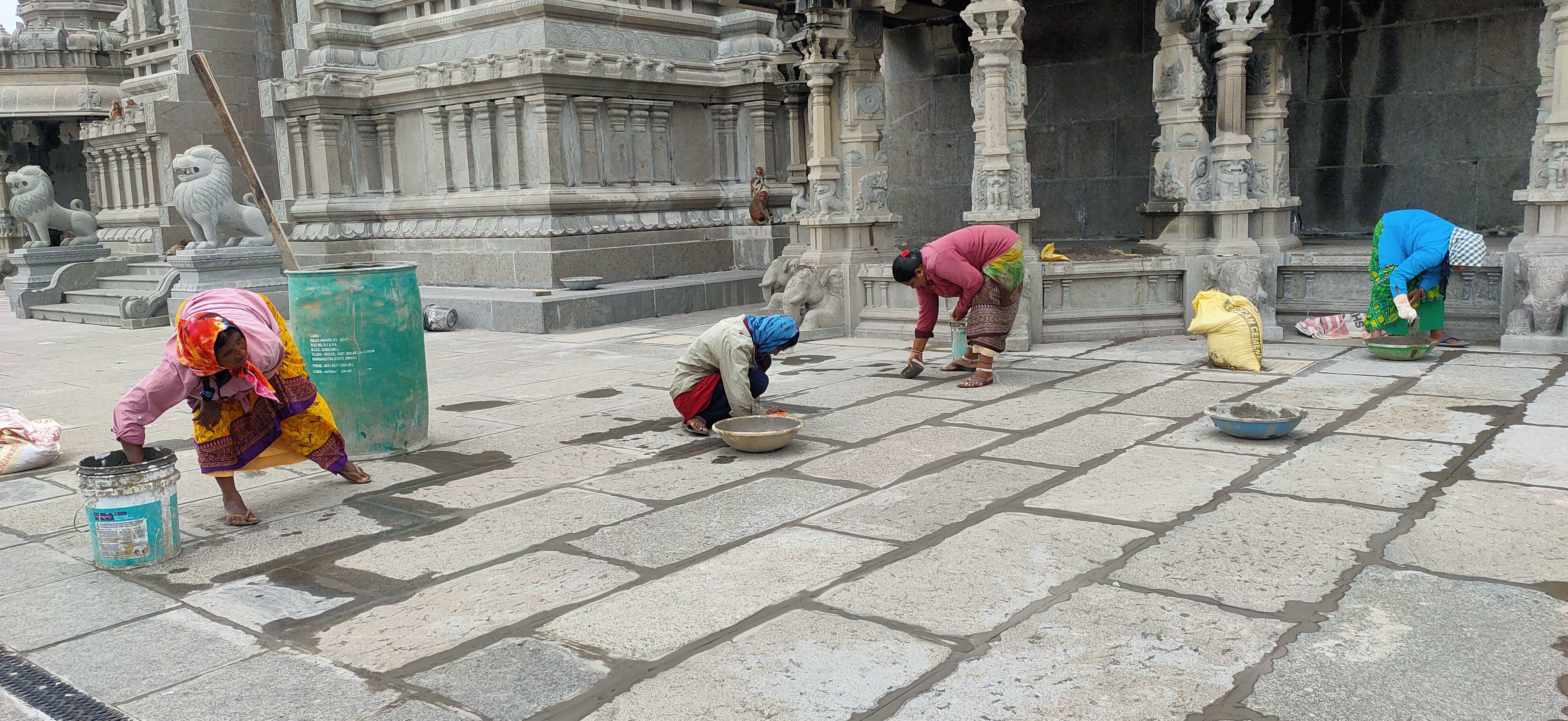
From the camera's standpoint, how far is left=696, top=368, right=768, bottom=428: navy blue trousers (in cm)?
641

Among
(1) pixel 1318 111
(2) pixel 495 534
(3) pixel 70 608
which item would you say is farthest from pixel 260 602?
(1) pixel 1318 111

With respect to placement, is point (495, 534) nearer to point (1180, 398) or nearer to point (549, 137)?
point (1180, 398)

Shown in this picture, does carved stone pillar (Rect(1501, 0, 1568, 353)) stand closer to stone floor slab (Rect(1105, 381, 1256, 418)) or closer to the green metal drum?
stone floor slab (Rect(1105, 381, 1256, 418))

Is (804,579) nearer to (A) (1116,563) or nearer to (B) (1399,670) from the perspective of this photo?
(A) (1116,563)

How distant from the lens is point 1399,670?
304cm

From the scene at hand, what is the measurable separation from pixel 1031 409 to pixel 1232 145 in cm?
420

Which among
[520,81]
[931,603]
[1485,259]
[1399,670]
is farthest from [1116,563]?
[520,81]

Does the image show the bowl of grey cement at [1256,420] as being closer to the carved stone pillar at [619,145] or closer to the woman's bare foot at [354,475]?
the woman's bare foot at [354,475]

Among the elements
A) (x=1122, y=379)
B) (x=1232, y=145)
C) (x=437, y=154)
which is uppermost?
(x=437, y=154)

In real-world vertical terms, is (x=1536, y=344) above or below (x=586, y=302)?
below

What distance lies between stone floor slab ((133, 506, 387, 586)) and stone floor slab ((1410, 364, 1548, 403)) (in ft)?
19.9

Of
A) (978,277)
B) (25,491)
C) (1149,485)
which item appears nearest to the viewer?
(1149,485)

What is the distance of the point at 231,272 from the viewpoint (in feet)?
44.2

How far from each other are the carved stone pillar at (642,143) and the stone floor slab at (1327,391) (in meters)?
8.33
